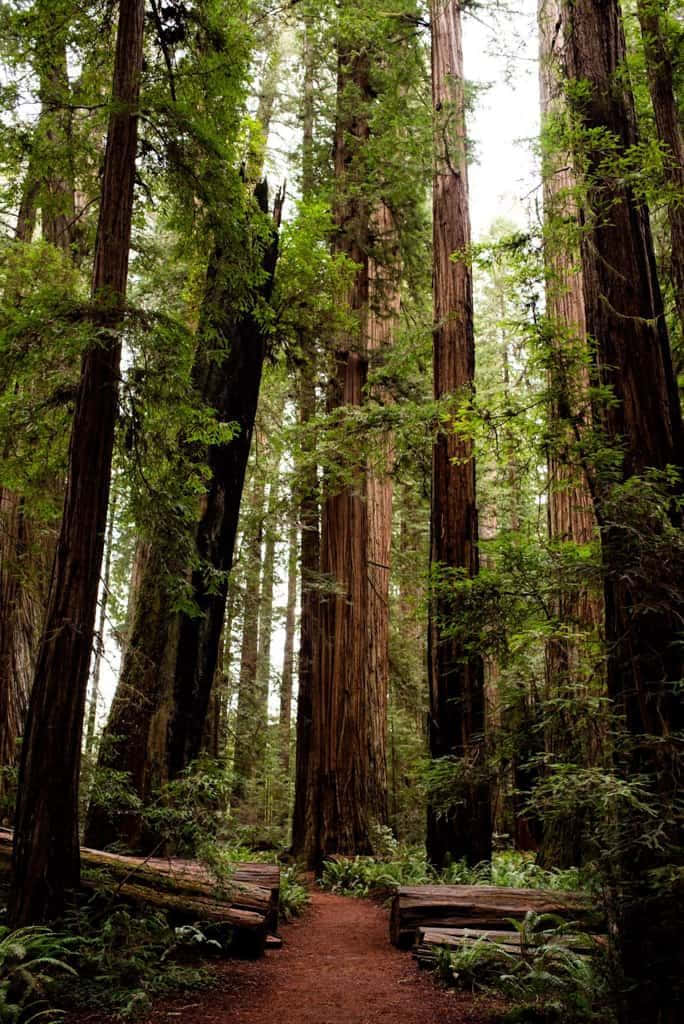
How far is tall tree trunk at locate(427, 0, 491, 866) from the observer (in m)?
8.42

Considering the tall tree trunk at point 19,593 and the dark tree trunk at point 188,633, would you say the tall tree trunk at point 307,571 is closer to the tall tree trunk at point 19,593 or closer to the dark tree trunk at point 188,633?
the dark tree trunk at point 188,633

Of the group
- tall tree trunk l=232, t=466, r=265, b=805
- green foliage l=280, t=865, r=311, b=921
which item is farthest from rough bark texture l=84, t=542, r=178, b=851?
tall tree trunk l=232, t=466, r=265, b=805

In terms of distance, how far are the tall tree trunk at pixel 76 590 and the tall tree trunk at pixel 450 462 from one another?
10.6ft

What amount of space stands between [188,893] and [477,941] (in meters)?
2.20

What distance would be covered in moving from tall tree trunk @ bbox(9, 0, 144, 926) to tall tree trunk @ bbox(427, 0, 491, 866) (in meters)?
3.23

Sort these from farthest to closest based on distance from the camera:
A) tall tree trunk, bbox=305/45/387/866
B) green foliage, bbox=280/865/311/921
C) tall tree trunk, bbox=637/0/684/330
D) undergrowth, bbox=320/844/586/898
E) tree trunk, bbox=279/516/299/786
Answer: tree trunk, bbox=279/516/299/786, tall tree trunk, bbox=305/45/387/866, green foliage, bbox=280/865/311/921, undergrowth, bbox=320/844/586/898, tall tree trunk, bbox=637/0/684/330

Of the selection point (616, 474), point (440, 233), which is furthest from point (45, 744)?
point (440, 233)

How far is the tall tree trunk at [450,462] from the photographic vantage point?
27.6 ft

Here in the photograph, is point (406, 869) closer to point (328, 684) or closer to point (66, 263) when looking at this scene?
point (328, 684)

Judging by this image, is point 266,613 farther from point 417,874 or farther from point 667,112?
point 667,112

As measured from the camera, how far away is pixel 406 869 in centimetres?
910

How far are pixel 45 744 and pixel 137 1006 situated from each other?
1.69m

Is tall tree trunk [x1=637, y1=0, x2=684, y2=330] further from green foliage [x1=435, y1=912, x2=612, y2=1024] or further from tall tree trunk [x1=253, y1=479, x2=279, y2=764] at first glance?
tall tree trunk [x1=253, y1=479, x2=279, y2=764]

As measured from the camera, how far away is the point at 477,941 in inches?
212
